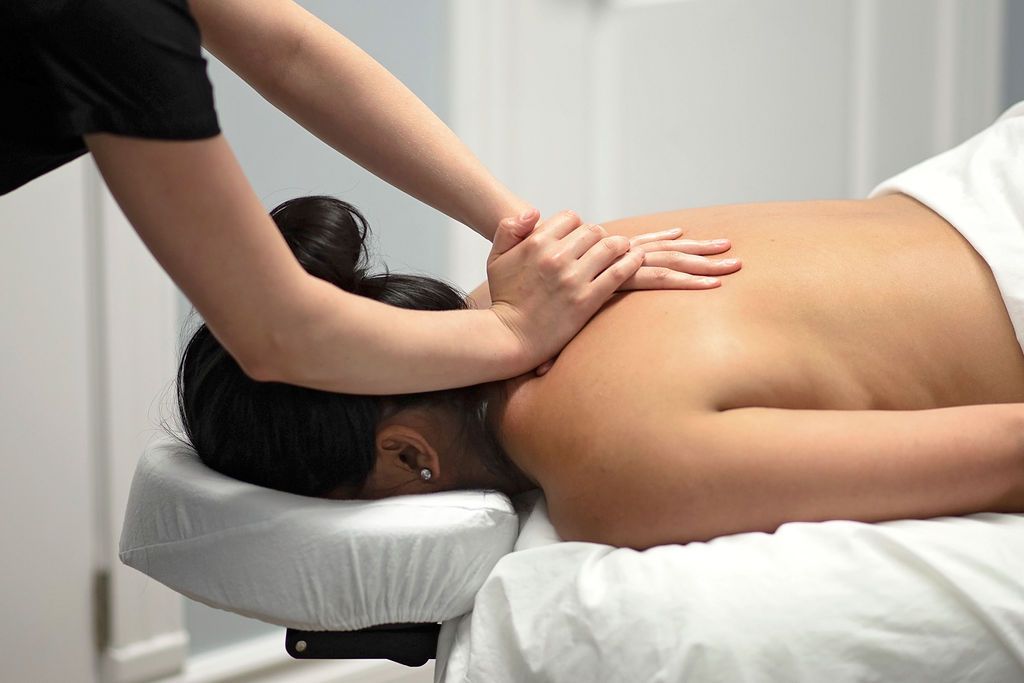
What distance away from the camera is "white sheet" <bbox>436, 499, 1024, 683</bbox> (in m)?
0.79

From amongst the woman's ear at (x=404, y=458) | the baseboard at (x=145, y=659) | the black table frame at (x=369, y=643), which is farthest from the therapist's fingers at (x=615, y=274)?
the baseboard at (x=145, y=659)

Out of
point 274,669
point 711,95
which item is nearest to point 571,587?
point 274,669

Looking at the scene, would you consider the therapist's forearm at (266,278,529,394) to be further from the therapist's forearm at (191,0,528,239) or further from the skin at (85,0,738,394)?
the therapist's forearm at (191,0,528,239)

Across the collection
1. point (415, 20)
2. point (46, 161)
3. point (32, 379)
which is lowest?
point (32, 379)

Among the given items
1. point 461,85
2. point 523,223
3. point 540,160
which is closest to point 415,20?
point 461,85

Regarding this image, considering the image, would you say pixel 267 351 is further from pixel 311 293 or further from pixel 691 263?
pixel 691 263

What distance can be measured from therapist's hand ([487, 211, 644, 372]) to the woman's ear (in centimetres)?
14

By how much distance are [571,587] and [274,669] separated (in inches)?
49.9

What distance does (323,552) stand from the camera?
94 cm

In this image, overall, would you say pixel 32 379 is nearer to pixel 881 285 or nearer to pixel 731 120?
pixel 881 285

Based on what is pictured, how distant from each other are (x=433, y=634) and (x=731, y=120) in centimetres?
190

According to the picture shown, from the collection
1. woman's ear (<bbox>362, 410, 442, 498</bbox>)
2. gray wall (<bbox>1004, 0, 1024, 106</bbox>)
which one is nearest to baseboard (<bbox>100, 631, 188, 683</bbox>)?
woman's ear (<bbox>362, 410, 442, 498</bbox>)

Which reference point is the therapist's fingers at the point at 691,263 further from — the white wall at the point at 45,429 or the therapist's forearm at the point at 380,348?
the white wall at the point at 45,429

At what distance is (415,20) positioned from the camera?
2082 mm
